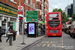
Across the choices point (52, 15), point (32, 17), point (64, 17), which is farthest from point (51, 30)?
point (64, 17)

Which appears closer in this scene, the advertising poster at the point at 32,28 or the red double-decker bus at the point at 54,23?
the advertising poster at the point at 32,28

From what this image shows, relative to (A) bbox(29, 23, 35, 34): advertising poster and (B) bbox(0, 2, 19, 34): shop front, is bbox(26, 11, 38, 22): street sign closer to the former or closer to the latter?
(A) bbox(29, 23, 35, 34): advertising poster

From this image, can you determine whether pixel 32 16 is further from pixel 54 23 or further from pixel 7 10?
pixel 7 10

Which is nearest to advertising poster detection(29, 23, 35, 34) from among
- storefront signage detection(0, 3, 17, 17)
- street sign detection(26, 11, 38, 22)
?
street sign detection(26, 11, 38, 22)

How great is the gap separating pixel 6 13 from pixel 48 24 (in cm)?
727

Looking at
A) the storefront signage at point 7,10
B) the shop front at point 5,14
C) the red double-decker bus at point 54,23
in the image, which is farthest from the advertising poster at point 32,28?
the storefront signage at point 7,10

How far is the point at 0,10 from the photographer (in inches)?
701

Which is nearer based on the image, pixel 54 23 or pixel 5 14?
pixel 5 14

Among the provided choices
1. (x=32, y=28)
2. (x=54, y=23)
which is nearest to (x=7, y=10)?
(x=32, y=28)

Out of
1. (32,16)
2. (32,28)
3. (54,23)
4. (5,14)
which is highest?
(5,14)

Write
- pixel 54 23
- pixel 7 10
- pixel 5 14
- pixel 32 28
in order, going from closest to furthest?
1. pixel 5 14
2. pixel 7 10
3. pixel 32 28
4. pixel 54 23

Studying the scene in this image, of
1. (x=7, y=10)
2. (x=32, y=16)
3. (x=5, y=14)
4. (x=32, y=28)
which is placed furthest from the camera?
(x=32, y=16)

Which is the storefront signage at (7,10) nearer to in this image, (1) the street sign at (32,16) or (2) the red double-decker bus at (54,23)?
(1) the street sign at (32,16)

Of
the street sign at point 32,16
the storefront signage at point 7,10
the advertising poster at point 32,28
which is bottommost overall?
the advertising poster at point 32,28
